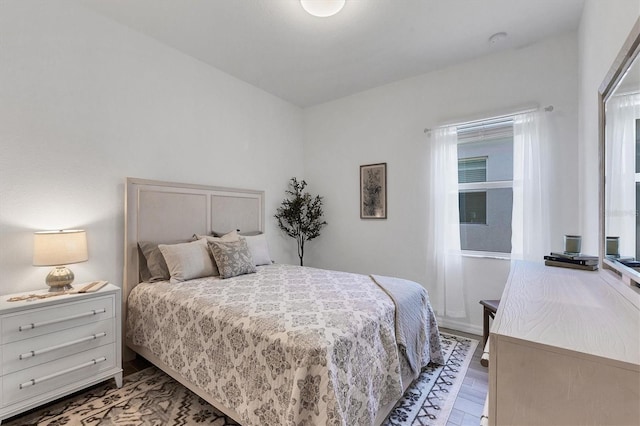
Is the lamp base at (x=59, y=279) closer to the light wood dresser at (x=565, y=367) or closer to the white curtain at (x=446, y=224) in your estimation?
the light wood dresser at (x=565, y=367)

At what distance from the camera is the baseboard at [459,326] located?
2.99 metres

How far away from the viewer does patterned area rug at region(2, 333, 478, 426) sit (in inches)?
68.9

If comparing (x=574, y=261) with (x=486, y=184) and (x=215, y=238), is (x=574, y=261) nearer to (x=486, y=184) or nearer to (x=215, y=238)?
(x=486, y=184)

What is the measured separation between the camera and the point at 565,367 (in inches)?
25.8

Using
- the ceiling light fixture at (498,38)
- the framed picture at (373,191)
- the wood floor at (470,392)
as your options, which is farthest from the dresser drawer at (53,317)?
the ceiling light fixture at (498,38)

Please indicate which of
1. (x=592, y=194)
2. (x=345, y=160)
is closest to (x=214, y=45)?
(x=345, y=160)

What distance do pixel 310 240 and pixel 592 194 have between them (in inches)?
125

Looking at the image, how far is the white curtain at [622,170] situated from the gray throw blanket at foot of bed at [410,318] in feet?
3.75

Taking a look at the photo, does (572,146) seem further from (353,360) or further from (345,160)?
(353,360)

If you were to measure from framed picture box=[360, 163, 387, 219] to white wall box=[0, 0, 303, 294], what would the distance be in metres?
1.74

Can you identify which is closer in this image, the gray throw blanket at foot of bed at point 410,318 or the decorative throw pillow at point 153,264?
the gray throw blanket at foot of bed at point 410,318

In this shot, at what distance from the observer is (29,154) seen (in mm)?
2045

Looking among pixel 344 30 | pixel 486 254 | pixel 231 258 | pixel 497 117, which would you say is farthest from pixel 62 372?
pixel 497 117

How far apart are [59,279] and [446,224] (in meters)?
3.47
